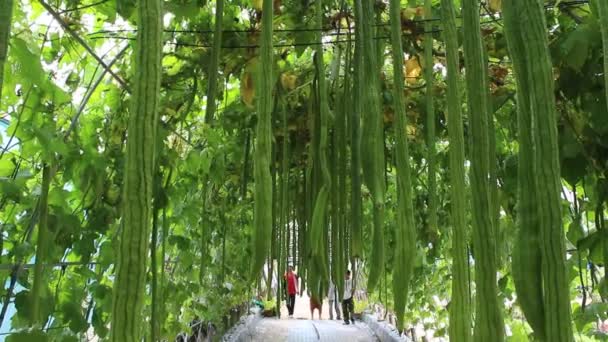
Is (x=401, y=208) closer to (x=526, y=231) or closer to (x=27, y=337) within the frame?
(x=526, y=231)

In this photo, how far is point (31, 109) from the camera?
1604 mm

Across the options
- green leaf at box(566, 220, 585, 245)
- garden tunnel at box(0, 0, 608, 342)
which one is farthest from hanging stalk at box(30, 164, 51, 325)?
green leaf at box(566, 220, 585, 245)

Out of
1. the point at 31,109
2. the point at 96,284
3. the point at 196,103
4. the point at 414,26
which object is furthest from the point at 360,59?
the point at 196,103

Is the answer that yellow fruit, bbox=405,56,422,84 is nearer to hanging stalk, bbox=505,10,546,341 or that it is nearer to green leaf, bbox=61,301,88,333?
green leaf, bbox=61,301,88,333

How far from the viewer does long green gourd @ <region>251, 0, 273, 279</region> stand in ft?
2.59

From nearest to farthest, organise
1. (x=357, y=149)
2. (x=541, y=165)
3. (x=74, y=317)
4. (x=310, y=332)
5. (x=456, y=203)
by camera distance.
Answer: (x=541, y=165) → (x=456, y=203) → (x=357, y=149) → (x=74, y=317) → (x=310, y=332)

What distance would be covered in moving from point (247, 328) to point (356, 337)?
1.75 metres

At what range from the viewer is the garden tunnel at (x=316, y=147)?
0.68 meters

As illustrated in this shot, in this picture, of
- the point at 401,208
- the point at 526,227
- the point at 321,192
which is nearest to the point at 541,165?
the point at 526,227

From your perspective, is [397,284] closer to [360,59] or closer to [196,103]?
[360,59]

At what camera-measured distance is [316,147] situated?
1.55 m

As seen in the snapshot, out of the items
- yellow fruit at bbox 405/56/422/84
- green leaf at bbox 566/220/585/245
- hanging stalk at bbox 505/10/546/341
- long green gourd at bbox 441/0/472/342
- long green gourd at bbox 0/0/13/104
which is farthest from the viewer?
yellow fruit at bbox 405/56/422/84

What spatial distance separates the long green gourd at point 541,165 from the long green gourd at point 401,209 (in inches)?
7.7

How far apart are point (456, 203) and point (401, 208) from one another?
106 millimetres
